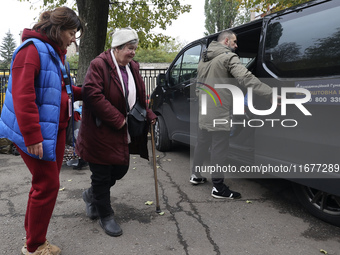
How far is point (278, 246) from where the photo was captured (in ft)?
8.66

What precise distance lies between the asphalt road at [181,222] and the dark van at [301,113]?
1.26 feet

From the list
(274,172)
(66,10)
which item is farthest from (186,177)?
(66,10)

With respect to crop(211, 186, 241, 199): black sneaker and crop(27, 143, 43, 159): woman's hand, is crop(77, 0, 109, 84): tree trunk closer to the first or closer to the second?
crop(211, 186, 241, 199): black sneaker

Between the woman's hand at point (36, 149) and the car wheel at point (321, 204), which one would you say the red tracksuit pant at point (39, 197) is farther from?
the car wheel at point (321, 204)

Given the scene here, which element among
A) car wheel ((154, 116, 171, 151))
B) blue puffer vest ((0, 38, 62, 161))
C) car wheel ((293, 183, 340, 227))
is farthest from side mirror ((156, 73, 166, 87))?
blue puffer vest ((0, 38, 62, 161))

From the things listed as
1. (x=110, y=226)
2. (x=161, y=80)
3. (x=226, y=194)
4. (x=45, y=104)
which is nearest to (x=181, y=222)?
(x=110, y=226)

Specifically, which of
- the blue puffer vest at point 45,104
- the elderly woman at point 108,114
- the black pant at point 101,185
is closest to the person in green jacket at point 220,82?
the elderly woman at point 108,114

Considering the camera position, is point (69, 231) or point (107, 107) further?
point (69, 231)

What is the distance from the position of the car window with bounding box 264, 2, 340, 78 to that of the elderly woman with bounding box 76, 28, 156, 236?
4.63ft

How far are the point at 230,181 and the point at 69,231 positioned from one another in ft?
7.44

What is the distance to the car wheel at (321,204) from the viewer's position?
2928 millimetres

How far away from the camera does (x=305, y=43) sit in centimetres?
294

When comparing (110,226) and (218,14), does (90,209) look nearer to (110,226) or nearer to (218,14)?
(110,226)

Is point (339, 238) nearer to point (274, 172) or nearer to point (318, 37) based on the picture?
point (274, 172)
